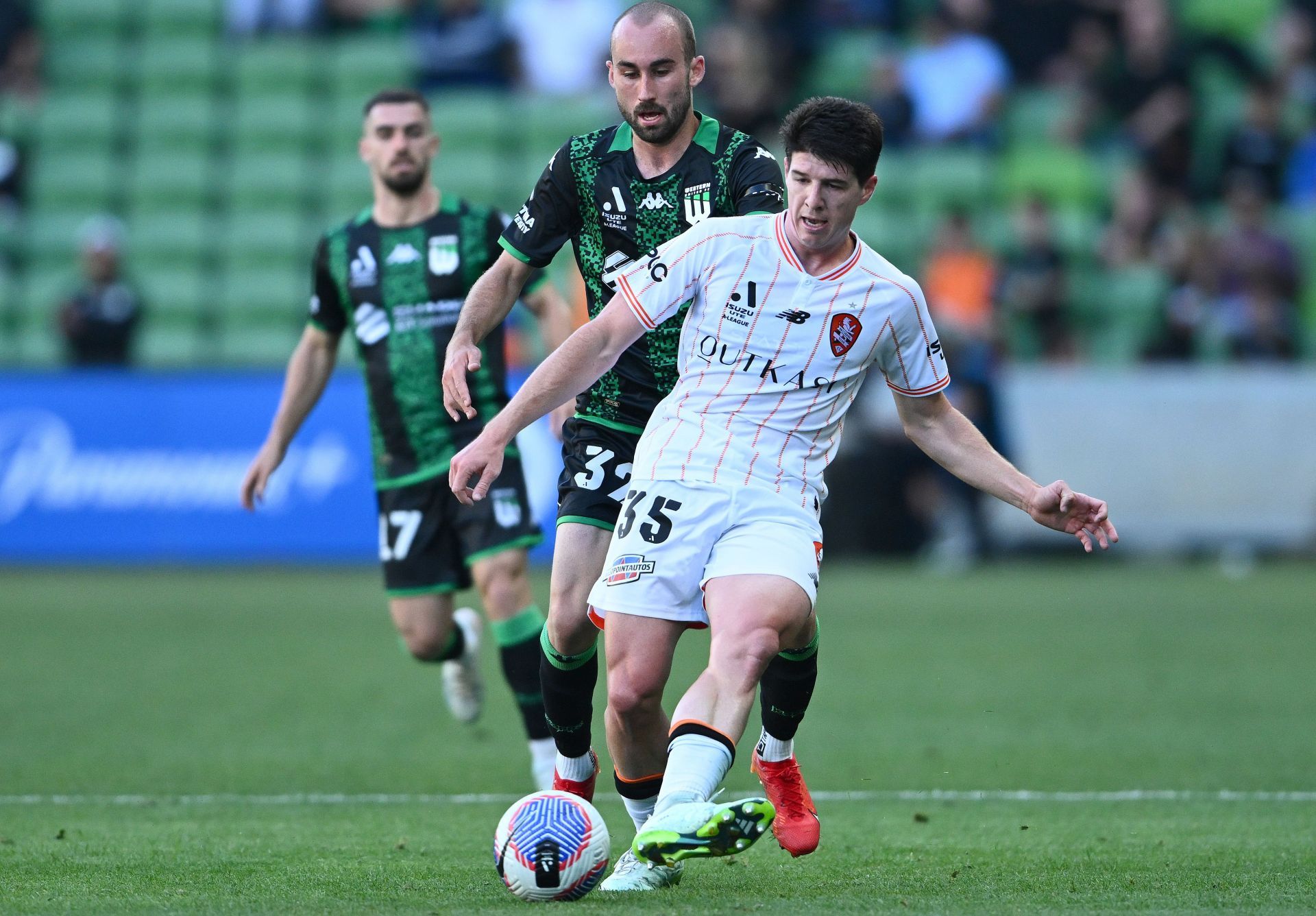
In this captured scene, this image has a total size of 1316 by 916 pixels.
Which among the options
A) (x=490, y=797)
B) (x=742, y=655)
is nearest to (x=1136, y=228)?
(x=490, y=797)

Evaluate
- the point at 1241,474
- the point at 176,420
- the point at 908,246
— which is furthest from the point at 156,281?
the point at 1241,474

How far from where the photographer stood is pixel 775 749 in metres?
5.63

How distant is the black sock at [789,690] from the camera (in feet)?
18.4

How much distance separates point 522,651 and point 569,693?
1.65 m

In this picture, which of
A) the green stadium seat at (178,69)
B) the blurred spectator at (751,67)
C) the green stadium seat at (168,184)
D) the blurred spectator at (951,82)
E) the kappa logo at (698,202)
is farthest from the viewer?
the green stadium seat at (178,69)

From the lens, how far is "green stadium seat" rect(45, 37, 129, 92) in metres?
20.9

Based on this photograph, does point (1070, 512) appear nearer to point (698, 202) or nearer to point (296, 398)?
point (698, 202)

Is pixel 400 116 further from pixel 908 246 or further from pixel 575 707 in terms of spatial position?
pixel 908 246

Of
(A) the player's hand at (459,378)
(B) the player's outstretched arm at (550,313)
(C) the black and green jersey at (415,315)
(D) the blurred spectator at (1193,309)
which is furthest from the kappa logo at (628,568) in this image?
(D) the blurred spectator at (1193,309)

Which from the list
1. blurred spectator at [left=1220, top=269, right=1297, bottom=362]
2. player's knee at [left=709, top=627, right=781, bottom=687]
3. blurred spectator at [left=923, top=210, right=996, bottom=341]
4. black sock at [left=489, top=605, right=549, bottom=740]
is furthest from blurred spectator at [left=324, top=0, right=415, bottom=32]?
player's knee at [left=709, top=627, right=781, bottom=687]

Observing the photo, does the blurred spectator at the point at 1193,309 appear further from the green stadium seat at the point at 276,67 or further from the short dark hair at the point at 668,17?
the short dark hair at the point at 668,17

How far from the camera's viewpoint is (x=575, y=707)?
5777mm

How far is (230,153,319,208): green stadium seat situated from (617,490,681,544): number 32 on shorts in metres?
15.8

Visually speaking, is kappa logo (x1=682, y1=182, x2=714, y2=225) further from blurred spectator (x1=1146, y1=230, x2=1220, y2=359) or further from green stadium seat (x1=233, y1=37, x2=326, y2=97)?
green stadium seat (x1=233, y1=37, x2=326, y2=97)
